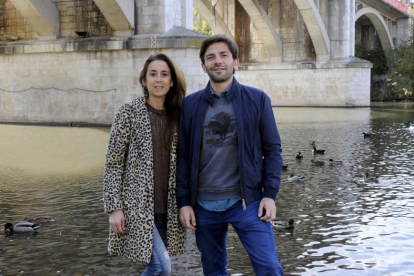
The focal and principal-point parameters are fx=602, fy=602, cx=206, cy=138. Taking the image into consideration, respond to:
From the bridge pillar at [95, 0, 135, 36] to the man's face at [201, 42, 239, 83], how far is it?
1458cm

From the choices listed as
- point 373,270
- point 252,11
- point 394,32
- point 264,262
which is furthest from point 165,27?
point 394,32

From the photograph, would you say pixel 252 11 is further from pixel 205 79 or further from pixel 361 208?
pixel 361 208

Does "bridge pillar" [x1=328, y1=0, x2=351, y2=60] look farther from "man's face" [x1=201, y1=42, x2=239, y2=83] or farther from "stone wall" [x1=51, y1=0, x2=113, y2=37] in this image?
"man's face" [x1=201, y1=42, x2=239, y2=83]

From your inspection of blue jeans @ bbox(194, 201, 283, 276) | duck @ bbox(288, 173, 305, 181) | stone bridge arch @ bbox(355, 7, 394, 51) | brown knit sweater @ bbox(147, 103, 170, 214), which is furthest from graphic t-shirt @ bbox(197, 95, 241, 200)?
stone bridge arch @ bbox(355, 7, 394, 51)

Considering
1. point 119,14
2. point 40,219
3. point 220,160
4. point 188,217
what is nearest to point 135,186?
point 188,217

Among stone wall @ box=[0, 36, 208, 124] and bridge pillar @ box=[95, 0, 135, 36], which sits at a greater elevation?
bridge pillar @ box=[95, 0, 135, 36]

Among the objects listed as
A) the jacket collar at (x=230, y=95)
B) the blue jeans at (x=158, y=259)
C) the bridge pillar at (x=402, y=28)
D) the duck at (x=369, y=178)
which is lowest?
the duck at (x=369, y=178)

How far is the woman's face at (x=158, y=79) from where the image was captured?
345 cm

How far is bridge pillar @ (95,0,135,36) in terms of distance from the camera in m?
17.6

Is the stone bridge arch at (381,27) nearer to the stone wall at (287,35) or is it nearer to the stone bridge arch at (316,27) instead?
the stone wall at (287,35)

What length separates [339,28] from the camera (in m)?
36.3

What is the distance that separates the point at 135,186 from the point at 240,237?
650mm

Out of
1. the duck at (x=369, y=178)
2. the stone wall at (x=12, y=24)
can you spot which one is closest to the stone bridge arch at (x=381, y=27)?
the stone wall at (x=12, y=24)

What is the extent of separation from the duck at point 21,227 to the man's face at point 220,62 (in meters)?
3.36
